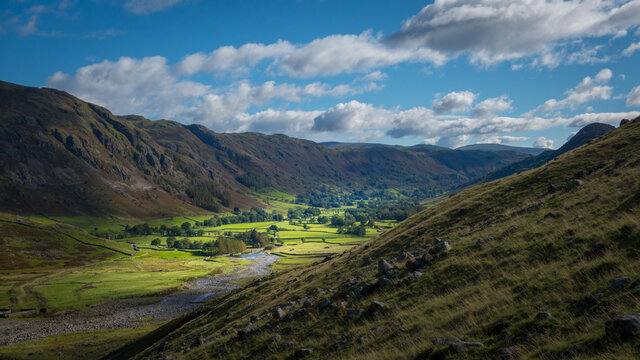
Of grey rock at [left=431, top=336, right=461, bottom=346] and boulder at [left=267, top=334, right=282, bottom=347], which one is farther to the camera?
boulder at [left=267, top=334, right=282, bottom=347]

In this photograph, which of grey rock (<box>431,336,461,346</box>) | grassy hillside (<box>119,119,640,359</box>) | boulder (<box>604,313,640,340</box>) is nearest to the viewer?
boulder (<box>604,313,640,340</box>)

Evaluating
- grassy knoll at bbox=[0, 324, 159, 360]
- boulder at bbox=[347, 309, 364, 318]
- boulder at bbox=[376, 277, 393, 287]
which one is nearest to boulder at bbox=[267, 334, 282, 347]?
boulder at bbox=[347, 309, 364, 318]

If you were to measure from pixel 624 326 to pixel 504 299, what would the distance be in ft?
16.6

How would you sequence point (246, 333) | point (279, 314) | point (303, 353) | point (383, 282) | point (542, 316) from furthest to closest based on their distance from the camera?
point (279, 314)
point (246, 333)
point (383, 282)
point (303, 353)
point (542, 316)

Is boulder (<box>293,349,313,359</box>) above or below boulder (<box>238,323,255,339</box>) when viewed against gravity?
above

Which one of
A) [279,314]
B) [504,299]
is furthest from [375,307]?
[279,314]

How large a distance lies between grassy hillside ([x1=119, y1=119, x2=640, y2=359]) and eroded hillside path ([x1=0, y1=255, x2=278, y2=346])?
74.0m

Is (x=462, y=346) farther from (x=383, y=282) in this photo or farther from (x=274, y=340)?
(x=274, y=340)

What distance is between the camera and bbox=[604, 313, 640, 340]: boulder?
905 centimetres

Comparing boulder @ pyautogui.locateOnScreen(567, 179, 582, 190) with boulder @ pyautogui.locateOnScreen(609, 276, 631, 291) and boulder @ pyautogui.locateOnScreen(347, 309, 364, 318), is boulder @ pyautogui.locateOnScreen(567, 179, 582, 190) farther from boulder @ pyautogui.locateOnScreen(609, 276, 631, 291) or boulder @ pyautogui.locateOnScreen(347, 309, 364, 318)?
boulder @ pyautogui.locateOnScreen(347, 309, 364, 318)

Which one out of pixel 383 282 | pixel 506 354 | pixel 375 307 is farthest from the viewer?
pixel 383 282

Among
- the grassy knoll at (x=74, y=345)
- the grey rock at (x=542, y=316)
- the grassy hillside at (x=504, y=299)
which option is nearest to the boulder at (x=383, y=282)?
the grassy hillside at (x=504, y=299)

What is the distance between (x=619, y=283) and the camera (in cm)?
1174

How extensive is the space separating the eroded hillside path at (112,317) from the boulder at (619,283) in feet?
322
